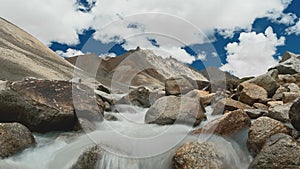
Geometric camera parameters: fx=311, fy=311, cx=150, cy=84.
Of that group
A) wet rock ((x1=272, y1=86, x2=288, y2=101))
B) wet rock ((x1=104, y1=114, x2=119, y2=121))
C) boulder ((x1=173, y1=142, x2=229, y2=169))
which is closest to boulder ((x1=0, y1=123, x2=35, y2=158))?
boulder ((x1=173, y1=142, x2=229, y2=169))

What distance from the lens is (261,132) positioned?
27.8 ft

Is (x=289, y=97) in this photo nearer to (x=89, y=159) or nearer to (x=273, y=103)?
(x=273, y=103)

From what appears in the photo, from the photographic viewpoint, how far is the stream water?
26.7 feet

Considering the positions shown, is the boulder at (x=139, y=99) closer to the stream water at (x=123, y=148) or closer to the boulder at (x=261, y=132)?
the stream water at (x=123, y=148)

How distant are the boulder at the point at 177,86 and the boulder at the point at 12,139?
35.3ft

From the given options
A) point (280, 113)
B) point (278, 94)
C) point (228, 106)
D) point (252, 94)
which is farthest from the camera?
point (278, 94)

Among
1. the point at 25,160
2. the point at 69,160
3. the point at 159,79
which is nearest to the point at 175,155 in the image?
the point at 69,160

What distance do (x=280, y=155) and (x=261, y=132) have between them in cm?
147

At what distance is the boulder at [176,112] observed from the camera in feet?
36.5

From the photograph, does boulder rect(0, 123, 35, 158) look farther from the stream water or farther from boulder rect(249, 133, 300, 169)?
boulder rect(249, 133, 300, 169)

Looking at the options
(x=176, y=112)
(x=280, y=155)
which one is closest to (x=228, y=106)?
(x=176, y=112)

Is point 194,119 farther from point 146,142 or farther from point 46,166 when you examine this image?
point 46,166

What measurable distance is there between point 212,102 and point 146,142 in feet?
20.7

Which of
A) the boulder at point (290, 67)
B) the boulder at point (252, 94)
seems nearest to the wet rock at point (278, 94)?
the boulder at point (252, 94)
